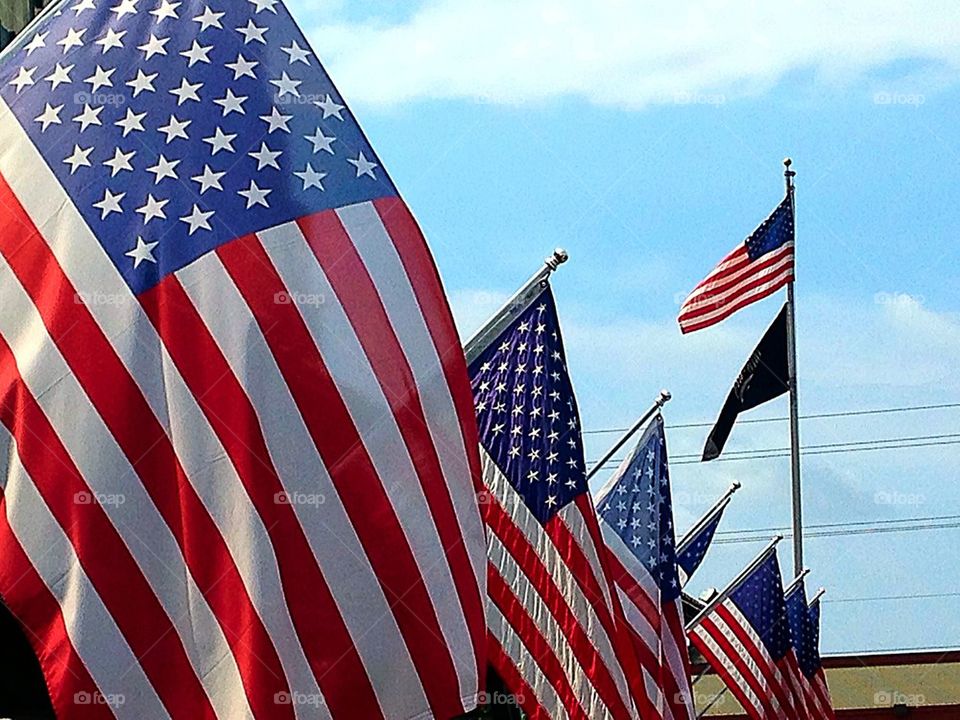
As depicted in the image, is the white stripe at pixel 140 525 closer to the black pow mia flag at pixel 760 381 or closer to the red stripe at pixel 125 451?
the red stripe at pixel 125 451

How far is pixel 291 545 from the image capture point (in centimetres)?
632

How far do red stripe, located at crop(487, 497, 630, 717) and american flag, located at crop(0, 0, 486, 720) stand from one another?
18.0 ft

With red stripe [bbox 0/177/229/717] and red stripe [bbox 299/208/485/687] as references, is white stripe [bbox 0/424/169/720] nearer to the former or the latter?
red stripe [bbox 0/177/229/717]

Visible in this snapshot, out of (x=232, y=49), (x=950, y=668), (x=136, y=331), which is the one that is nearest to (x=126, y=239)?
(x=136, y=331)

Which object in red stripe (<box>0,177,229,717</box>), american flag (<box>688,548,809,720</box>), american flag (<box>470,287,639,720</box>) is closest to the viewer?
red stripe (<box>0,177,229,717</box>)

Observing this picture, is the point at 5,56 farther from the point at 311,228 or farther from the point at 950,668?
the point at 950,668

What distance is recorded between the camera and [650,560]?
15711 mm

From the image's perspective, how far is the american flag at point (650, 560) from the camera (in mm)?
15344

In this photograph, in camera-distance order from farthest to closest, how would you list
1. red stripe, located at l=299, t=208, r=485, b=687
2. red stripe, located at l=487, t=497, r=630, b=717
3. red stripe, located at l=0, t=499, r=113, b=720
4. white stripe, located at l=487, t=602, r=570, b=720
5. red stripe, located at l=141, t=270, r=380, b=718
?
red stripe, located at l=487, t=497, r=630, b=717, white stripe, located at l=487, t=602, r=570, b=720, red stripe, located at l=299, t=208, r=485, b=687, red stripe, located at l=141, t=270, r=380, b=718, red stripe, located at l=0, t=499, r=113, b=720

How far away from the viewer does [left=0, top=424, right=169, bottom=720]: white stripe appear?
6031 mm

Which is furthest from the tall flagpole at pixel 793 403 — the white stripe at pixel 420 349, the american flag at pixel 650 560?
the white stripe at pixel 420 349

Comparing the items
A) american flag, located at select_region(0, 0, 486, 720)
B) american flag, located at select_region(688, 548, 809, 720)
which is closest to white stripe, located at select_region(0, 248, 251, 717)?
american flag, located at select_region(0, 0, 486, 720)

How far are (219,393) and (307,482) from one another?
1.48 feet

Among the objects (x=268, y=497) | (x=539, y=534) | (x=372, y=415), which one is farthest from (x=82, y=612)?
(x=539, y=534)
